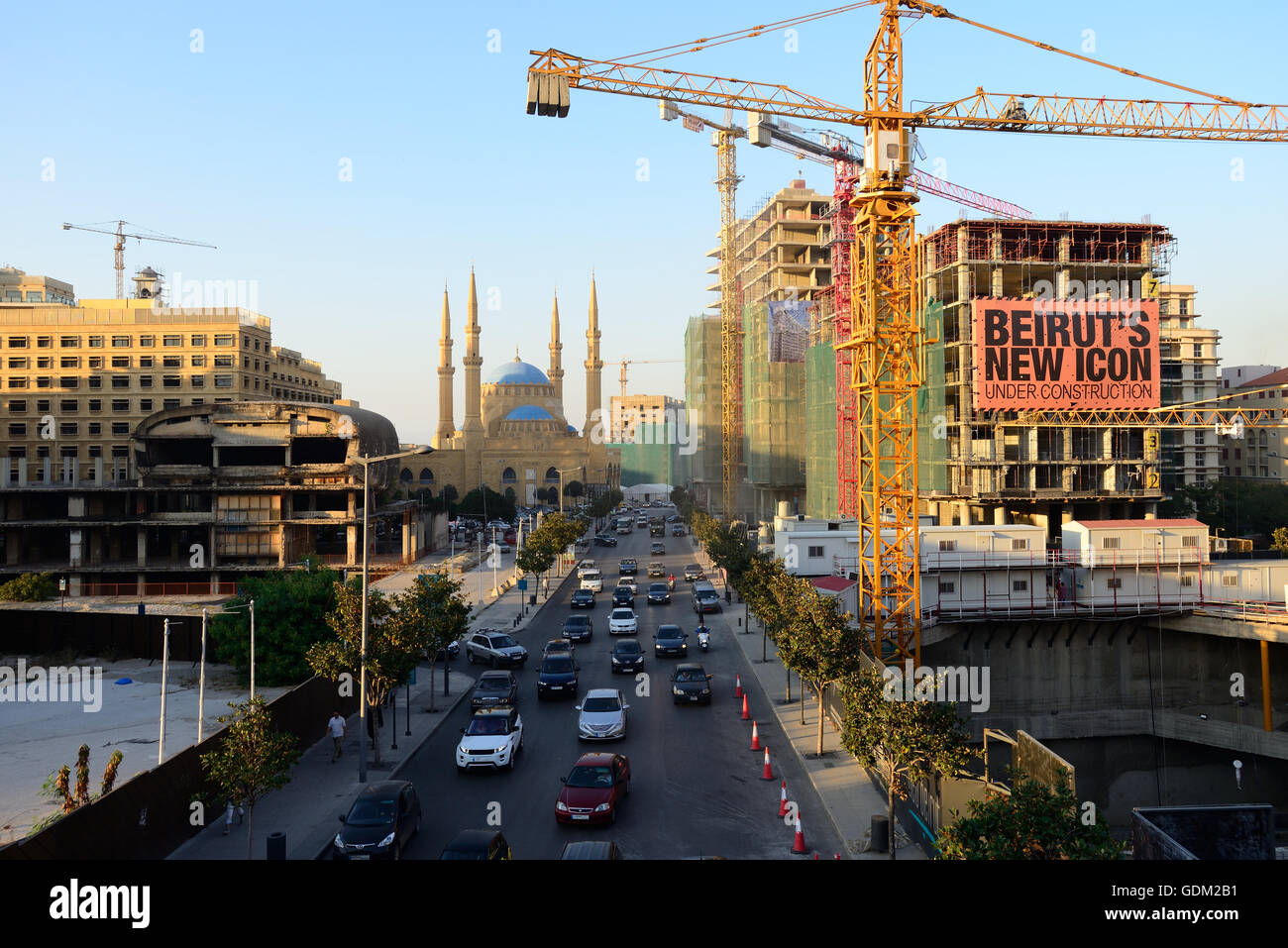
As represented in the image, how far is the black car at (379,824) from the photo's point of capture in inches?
717

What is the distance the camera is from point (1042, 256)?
207ft

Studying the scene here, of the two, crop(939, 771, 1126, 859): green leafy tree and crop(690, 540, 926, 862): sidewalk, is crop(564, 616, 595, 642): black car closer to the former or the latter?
crop(690, 540, 926, 862): sidewalk

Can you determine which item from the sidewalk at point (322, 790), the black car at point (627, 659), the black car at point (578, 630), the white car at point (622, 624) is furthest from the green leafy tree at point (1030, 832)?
the white car at point (622, 624)

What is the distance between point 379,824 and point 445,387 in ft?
465

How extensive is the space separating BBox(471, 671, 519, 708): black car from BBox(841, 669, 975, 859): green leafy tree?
13441 millimetres

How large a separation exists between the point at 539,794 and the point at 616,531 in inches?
3654

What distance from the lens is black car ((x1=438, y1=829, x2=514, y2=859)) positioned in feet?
51.6

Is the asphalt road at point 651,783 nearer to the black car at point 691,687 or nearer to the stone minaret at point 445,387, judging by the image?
the black car at point 691,687

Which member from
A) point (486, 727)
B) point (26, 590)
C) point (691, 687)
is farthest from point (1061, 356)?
point (26, 590)

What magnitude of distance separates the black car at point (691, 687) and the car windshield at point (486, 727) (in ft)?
27.6

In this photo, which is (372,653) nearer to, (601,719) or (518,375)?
(601,719)

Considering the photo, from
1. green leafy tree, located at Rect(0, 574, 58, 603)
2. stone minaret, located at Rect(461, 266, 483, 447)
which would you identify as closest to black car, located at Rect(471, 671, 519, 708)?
green leafy tree, located at Rect(0, 574, 58, 603)
